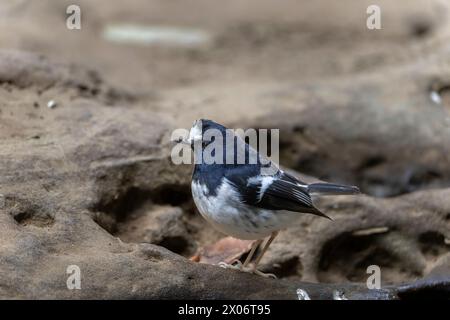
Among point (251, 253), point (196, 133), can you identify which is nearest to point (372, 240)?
point (251, 253)

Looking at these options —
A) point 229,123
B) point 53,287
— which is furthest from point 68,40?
point 53,287

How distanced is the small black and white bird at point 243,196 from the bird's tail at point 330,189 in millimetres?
93

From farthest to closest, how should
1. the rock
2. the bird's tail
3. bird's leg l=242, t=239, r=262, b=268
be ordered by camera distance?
1. the rock
2. bird's leg l=242, t=239, r=262, b=268
3. the bird's tail

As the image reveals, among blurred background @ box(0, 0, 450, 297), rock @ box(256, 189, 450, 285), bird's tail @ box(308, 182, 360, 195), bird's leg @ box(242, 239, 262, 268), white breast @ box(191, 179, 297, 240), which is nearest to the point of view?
white breast @ box(191, 179, 297, 240)

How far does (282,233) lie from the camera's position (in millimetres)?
5008

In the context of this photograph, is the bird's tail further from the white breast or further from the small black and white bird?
the white breast

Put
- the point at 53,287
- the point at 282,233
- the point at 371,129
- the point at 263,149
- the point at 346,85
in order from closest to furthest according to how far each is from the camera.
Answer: the point at 53,287, the point at 282,233, the point at 263,149, the point at 371,129, the point at 346,85

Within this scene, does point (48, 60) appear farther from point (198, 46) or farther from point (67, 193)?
point (198, 46)

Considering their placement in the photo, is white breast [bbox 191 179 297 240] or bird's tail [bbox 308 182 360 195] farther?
bird's tail [bbox 308 182 360 195]

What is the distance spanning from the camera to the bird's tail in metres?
4.34

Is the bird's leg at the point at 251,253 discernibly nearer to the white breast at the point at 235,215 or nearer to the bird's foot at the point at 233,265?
the bird's foot at the point at 233,265

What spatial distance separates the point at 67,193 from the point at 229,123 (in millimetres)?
1954

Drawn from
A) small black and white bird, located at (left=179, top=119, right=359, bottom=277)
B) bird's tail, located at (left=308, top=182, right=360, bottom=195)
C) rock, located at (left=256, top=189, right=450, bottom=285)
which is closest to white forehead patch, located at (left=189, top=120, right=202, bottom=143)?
small black and white bird, located at (left=179, top=119, right=359, bottom=277)

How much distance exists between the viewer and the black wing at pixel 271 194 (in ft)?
13.5
